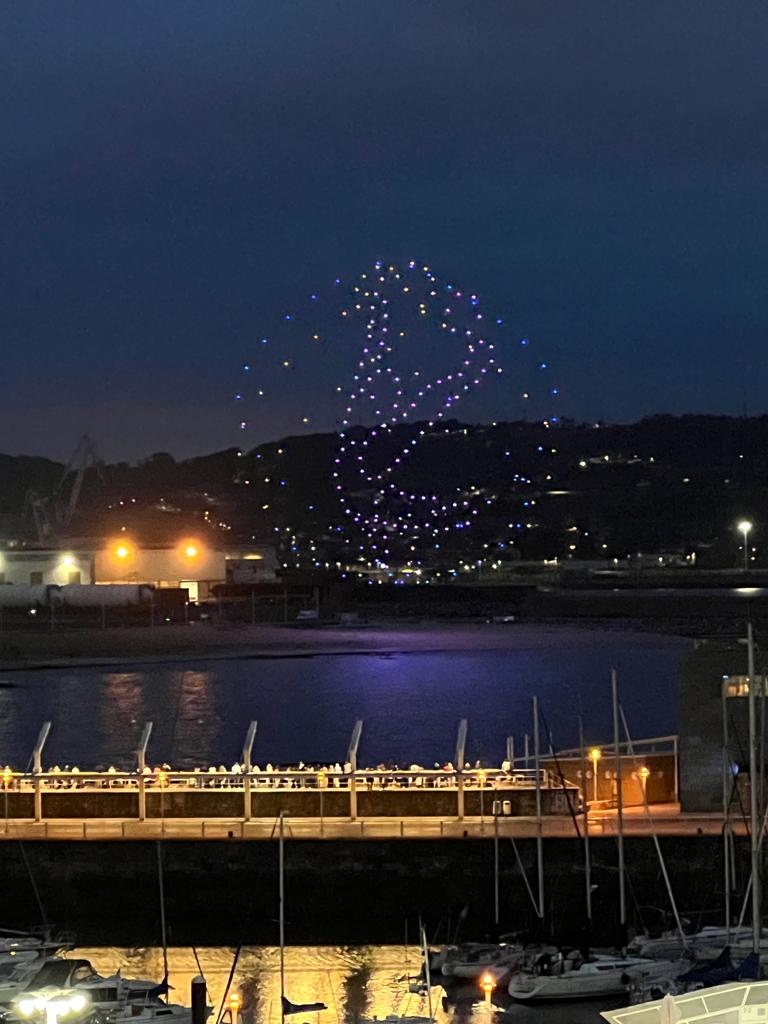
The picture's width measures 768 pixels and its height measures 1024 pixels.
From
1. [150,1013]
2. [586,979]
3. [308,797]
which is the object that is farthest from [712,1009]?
[308,797]

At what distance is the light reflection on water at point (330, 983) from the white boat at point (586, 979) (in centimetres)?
10

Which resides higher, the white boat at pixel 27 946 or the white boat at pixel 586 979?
the white boat at pixel 27 946

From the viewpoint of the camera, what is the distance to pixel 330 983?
608 inches

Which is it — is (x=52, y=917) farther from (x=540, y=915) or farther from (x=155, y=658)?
(x=155, y=658)

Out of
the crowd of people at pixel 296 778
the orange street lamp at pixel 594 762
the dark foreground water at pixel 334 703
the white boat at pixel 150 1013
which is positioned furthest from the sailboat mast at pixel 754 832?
the dark foreground water at pixel 334 703

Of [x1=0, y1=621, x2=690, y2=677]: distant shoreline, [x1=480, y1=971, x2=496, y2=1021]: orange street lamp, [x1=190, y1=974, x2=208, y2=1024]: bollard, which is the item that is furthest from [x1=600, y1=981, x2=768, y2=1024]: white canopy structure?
[x1=0, y1=621, x2=690, y2=677]: distant shoreline

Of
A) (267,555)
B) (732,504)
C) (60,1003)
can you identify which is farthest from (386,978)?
(732,504)

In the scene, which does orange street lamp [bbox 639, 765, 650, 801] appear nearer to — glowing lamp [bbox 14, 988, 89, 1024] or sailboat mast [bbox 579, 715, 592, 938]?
sailboat mast [bbox 579, 715, 592, 938]

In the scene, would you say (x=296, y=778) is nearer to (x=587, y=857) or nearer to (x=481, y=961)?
(x=587, y=857)

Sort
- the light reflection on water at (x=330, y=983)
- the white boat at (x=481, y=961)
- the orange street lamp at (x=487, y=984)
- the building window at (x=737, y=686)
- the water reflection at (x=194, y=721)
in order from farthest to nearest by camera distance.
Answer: the water reflection at (x=194, y=721)
the building window at (x=737, y=686)
the white boat at (x=481, y=961)
the orange street lamp at (x=487, y=984)
the light reflection on water at (x=330, y=983)

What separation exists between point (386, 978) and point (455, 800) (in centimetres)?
278

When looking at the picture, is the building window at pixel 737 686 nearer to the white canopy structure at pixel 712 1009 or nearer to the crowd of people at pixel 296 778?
the crowd of people at pixel 296 778

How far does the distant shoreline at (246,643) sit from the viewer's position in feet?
208

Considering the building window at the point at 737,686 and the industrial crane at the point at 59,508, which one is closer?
the building window at the point at 737,686
